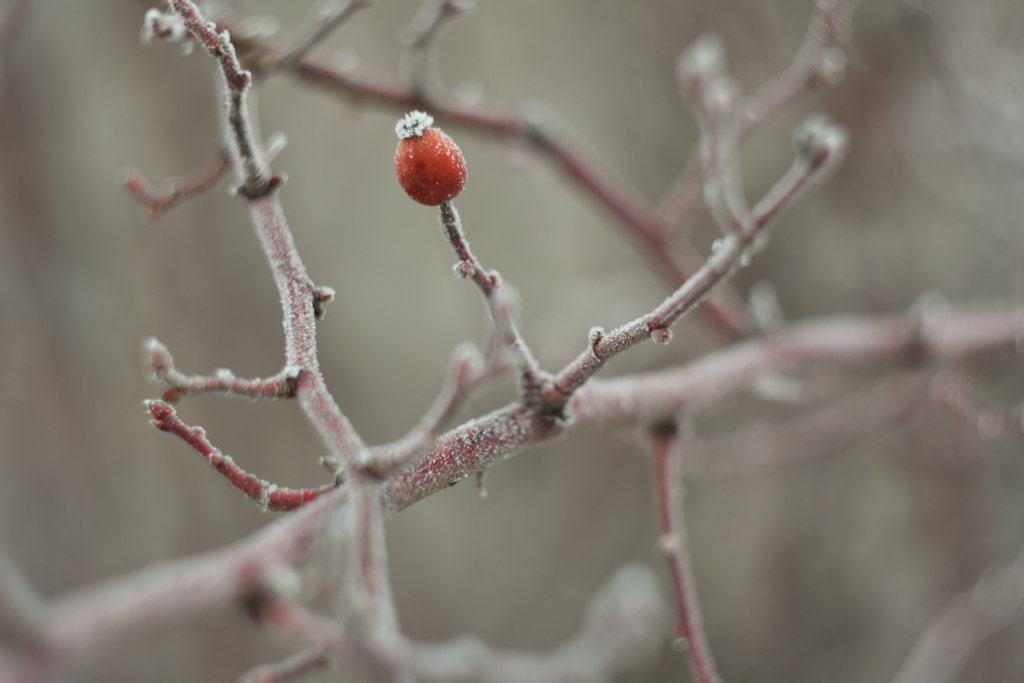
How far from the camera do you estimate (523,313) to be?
188 cm

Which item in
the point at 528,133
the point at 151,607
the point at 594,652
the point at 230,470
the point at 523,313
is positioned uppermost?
the point at 528,133

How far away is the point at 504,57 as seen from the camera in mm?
1874

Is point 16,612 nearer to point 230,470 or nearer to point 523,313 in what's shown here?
point 230,470

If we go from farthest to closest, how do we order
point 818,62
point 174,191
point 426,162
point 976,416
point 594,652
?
point 594,652, point 976,416, point 818,62, point 174,191, point 426,162

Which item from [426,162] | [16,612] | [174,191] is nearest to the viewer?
[426,162]

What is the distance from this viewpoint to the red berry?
1.13ft

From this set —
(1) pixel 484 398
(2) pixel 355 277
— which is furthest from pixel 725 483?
(2) pixel 355 277

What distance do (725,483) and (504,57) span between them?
1.08 meters

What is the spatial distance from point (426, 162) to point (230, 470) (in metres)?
0.16

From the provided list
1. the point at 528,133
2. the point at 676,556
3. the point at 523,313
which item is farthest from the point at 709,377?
the point at 523,313

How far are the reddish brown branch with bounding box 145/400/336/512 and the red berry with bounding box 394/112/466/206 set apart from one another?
0.14 m

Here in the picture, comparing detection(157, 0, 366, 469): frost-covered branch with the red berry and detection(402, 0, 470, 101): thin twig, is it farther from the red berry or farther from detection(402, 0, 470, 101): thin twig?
detection(402, 0, 470, 101): thin twig

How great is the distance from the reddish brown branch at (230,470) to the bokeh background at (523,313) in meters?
0.97

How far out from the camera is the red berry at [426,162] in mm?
344
